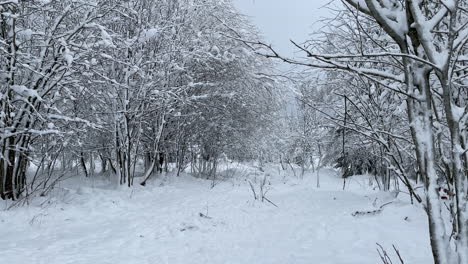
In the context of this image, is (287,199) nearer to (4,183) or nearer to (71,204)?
(71,204)

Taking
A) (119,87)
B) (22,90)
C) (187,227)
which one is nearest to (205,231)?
(187,227)

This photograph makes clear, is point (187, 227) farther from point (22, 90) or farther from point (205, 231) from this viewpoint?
point (22, 90)

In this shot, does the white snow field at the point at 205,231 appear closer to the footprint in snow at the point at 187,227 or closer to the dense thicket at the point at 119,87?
the footprint in snow at the point at 187,227

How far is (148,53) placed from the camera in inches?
366

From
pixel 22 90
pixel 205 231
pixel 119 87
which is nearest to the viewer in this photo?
pixel 205 231

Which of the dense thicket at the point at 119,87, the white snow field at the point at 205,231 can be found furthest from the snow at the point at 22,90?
the white snow field at the point at 205,231

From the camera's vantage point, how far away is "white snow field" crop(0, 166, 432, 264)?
3775mm

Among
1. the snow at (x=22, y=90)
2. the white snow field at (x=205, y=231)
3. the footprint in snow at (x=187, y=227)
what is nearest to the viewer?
the white snow field at (x=205, y=231)

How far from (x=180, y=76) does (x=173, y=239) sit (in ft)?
23.4

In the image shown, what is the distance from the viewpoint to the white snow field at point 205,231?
3775 mm

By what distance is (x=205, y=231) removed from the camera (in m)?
5.11

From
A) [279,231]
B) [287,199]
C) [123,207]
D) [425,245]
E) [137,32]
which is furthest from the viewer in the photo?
[137,32]

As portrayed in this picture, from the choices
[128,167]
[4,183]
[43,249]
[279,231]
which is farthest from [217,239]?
[128,167]

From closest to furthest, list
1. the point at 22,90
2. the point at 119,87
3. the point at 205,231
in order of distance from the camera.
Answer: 1. the point at 205,231
2. the point at 22,90
3. the point at 119,87
